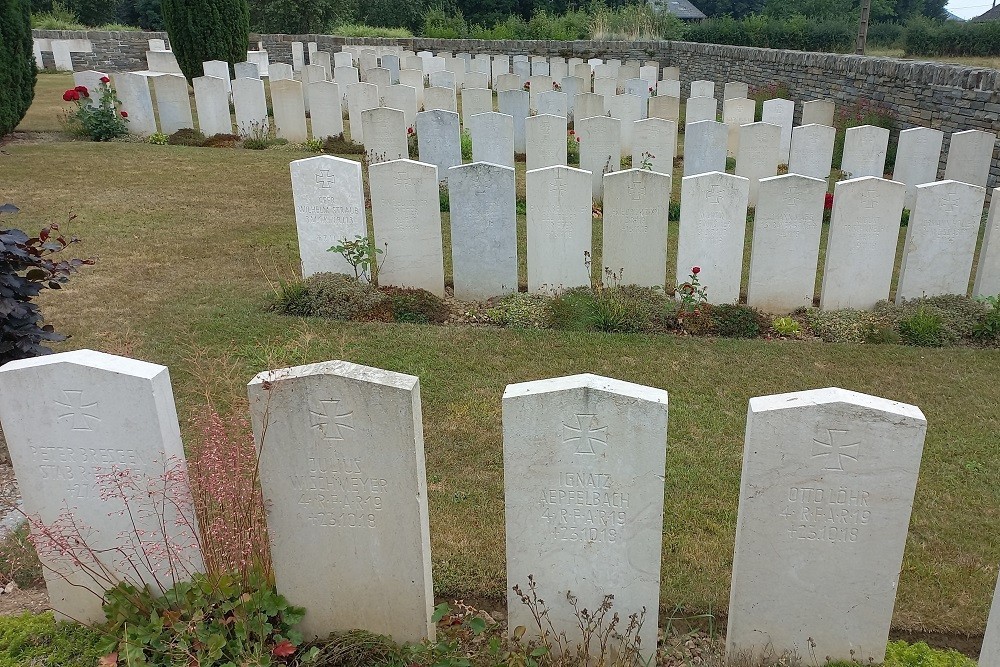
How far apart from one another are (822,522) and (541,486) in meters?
1.17

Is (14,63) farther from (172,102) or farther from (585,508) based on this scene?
(585,508)

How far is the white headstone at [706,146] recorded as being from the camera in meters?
10.9

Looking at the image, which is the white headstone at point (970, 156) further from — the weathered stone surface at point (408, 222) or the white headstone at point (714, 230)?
the weathered stone surface at point (408, 222)

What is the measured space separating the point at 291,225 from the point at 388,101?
536 centimetres

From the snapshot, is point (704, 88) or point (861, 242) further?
point (704, 88)

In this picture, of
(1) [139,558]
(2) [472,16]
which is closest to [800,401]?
(1) [139,558]

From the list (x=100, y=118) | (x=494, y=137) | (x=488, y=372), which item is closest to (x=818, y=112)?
(x=494, y=137)

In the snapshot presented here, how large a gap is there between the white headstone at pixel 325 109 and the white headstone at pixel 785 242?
30.3 ft

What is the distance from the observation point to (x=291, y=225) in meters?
9.72

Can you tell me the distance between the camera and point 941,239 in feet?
23.2

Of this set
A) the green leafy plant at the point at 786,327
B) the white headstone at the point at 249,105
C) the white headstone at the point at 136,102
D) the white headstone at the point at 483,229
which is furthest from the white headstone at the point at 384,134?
the green leafy plant at the point at 786,327

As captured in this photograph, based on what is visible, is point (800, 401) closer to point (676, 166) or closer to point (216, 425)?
point (216, 425)

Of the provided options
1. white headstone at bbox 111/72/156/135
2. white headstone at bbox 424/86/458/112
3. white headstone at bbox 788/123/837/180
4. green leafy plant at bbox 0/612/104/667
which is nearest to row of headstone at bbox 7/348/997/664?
green leafy plant at bbox 0/612/104/667

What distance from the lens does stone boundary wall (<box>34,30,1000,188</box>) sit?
1212 cm
